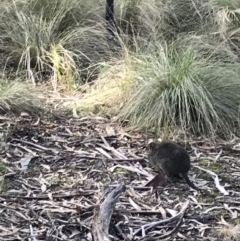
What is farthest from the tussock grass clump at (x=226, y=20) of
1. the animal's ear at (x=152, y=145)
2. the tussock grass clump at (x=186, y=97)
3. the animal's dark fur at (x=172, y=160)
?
the animal's dark fur at (x=172, y=160)

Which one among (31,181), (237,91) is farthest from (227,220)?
(237,91)

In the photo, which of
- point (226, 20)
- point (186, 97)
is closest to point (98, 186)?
point (186, 97)

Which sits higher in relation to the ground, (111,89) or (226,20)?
(226,20)

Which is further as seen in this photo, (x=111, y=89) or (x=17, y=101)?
(x=111, y=89)

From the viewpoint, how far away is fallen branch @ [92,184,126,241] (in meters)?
3.27

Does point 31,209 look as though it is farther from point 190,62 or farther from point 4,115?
point 190,62

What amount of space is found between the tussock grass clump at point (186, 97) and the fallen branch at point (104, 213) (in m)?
1.62

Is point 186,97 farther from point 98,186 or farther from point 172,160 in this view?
point 98,186

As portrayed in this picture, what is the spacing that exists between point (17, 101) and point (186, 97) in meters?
1.42

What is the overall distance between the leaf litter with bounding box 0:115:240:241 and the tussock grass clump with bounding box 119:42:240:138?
0.64 ft

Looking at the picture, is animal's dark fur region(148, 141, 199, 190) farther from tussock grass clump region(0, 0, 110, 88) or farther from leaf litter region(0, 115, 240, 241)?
tussock grass clump region(0, 0, 110, 88)

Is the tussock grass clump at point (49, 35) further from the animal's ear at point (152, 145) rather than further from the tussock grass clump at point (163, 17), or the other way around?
the animal's ear at point (152, 145)

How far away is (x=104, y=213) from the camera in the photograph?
3.42 m

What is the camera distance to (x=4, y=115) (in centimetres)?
536
